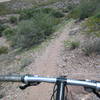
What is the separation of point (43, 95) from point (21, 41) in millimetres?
8194

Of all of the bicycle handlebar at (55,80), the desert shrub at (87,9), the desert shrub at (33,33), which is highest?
the desert shrub at (87,9)

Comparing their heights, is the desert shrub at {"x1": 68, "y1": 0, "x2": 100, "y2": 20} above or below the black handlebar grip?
above

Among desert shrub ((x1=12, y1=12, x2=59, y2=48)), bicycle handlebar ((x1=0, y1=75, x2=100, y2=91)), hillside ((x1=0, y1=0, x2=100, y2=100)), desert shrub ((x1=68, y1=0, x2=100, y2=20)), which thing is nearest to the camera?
bicycle handlebar ((x1=0, y1=75, x2=100, y2=91))

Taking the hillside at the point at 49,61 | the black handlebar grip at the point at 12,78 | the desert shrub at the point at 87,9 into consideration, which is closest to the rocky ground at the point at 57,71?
the hillside at the point at 49,61

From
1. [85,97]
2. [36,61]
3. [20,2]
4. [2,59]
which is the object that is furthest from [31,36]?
[20,2]

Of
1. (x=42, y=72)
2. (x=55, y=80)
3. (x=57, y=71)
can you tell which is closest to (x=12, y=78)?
(x=55, y=80)

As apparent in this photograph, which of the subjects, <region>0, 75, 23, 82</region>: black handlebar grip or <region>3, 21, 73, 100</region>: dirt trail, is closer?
<region>0, 75, 23, 82</region>: black handlebar grip

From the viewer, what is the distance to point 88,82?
1729 millimetres

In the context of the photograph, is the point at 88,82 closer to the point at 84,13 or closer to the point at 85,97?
the point at 85,97

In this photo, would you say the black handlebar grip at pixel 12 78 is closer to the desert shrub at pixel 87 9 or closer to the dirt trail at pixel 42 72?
the dirt trail at pixel 42 72

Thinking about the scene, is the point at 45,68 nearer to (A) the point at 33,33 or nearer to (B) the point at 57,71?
(B) the point at 57,71

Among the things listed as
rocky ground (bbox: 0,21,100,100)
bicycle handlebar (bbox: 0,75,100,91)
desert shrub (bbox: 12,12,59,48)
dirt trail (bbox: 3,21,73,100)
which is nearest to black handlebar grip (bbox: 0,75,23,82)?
bicycle handlebar (bbox: 0,75,100,91)

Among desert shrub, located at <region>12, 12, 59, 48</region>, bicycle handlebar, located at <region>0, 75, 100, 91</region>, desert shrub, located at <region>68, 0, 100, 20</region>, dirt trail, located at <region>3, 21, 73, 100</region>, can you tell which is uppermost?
desert shrub, located at <region>68, 0, 100, 20</region>

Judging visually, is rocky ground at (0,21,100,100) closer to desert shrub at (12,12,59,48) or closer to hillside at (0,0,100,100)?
hillside at (0,0,100,100)
